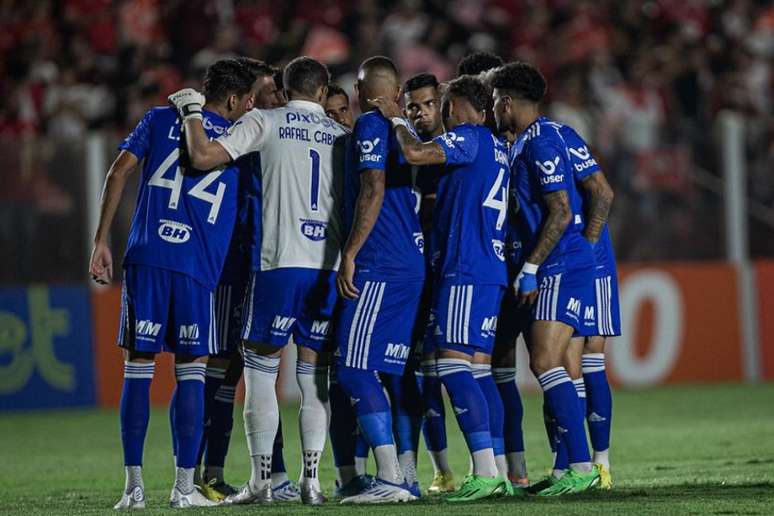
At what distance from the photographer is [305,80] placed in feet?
22.8

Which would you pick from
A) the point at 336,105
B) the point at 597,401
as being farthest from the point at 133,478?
the point at 597,401

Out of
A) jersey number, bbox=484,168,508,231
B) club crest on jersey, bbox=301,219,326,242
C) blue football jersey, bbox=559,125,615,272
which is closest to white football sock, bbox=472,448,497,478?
jersey number, bbox=484,168,508,231

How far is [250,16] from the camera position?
55.2 feet

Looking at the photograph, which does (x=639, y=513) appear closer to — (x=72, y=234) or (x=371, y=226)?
(x=371, y=226)

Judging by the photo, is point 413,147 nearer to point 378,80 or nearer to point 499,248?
point 378,80

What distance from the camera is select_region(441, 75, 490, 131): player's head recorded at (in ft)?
22.7

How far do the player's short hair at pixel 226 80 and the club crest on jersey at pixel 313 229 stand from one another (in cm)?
78

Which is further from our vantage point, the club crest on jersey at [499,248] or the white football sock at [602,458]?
the white football sock at [602,458]

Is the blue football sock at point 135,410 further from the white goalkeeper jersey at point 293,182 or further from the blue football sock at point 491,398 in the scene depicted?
the blue football sock at point 491,398

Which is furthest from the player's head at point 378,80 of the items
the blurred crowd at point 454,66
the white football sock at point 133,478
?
the blurred crowd at point 454,66

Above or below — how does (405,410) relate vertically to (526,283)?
below

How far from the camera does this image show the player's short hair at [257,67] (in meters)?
7.13

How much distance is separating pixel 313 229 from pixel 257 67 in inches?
39.4

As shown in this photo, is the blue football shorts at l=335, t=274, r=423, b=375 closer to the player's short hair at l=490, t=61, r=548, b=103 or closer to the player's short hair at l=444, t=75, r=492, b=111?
the player's short hair at l=444, t=75, r=492, b=111
